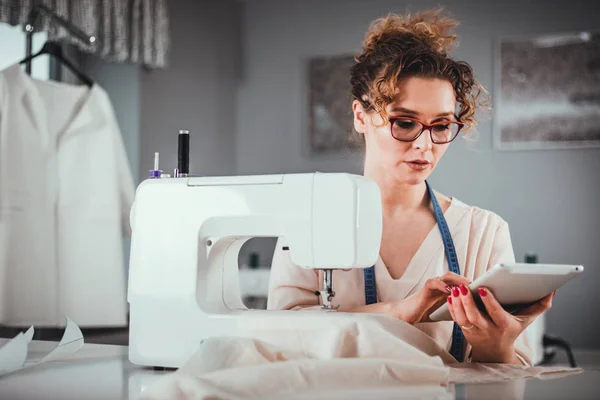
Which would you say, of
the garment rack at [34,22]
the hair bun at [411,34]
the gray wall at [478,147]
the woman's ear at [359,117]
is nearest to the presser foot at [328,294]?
the woman's ear at [359,117]

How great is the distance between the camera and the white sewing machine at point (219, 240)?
47.8 inches

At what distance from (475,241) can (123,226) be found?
6.24 feet

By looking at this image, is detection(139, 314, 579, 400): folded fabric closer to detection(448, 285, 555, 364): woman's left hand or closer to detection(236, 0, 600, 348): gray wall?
detection(448, 285, 555, 364): woman's left hand

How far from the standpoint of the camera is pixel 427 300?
123 cm

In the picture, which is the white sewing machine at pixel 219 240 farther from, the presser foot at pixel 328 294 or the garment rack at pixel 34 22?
the garment rack at pixel 34 22

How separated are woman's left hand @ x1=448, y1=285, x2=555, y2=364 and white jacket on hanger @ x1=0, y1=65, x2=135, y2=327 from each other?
202cm

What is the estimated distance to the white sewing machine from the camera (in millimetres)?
1215

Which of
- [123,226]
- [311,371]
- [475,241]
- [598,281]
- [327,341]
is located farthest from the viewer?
[598,281]

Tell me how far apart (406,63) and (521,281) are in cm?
56

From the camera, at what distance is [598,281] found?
486 centimetres

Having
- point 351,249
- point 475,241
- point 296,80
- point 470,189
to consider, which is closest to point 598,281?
point 470,189

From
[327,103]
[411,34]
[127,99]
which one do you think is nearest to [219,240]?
[411,34]

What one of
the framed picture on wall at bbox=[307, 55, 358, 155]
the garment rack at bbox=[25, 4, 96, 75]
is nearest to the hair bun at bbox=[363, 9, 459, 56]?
the garment rack at bbox=[25, 4, 96, 75]

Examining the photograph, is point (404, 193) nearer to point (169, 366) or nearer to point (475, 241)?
point (475, 241)
